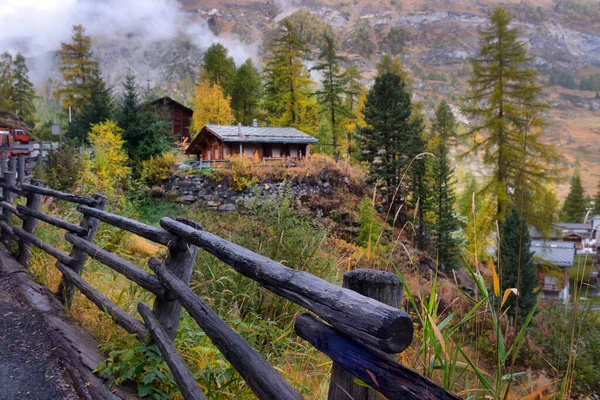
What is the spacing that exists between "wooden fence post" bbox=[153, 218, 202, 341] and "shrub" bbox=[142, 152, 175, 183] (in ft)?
52.4

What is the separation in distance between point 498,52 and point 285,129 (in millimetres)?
13287

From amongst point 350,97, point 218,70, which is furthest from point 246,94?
point 350,97

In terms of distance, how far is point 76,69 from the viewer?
3161 centimetres

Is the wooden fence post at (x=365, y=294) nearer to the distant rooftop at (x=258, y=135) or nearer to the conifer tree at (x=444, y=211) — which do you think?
the conifer tree at (x=444, y=211)

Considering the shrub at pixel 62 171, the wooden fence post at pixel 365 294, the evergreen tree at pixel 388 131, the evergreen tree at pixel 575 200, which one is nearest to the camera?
the wooden fence post at pixel 365 294

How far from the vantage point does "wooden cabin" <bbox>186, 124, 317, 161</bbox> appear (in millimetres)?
23141

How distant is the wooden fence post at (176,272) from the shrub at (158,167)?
16.0 meters

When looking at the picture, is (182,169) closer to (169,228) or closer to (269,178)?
(269,178)

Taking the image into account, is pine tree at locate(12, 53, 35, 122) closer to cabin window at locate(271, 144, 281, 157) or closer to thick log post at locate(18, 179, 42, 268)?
cabin window at locate(271, 144, 281, 157)

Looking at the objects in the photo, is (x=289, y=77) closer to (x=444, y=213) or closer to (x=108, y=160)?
(x=444, y=213)

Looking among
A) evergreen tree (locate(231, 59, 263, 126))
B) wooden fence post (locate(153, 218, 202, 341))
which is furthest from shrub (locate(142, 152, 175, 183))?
evergreen tree (locate(231, 59, 263, 126))

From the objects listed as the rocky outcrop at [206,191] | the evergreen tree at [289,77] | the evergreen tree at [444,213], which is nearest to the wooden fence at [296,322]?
the rocky outcrop at [206,191]

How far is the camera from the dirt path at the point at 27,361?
97.2 inches

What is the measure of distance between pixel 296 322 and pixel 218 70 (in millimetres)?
38693
